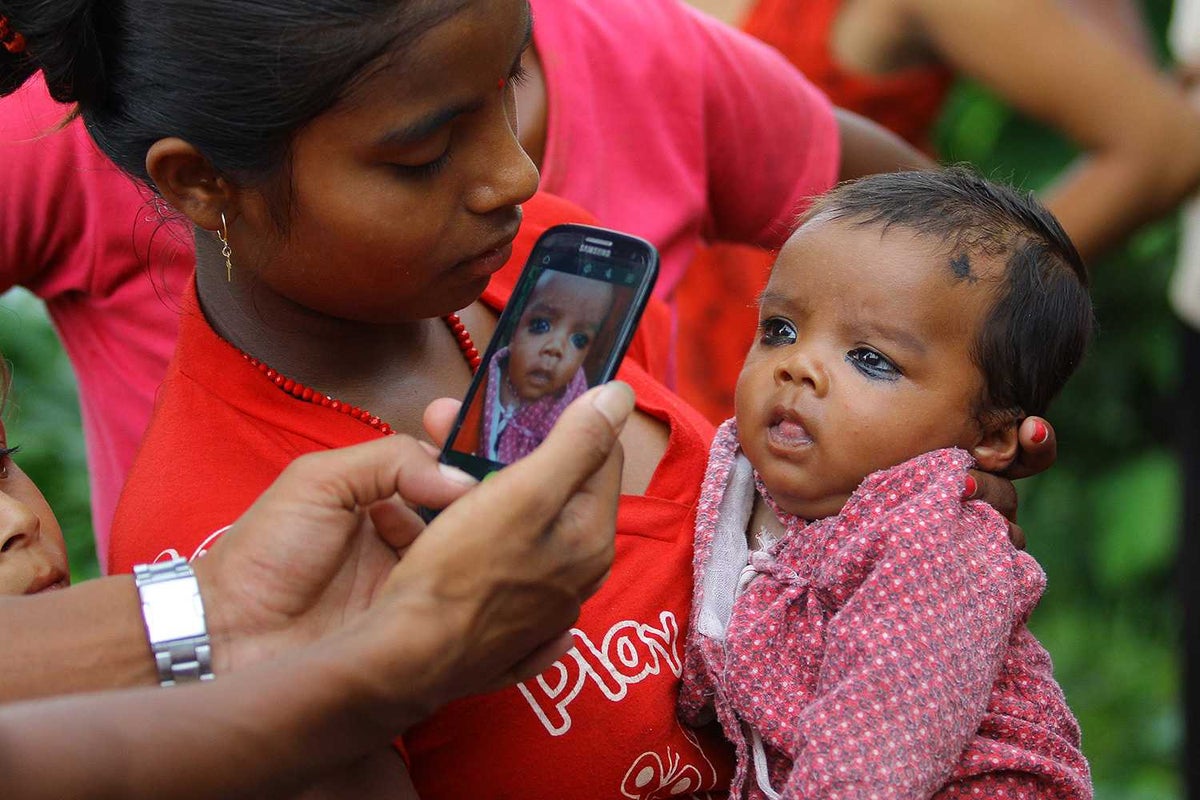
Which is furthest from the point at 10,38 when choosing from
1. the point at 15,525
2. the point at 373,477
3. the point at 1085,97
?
the point at 1085,97

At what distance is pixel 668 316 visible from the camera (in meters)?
2.46

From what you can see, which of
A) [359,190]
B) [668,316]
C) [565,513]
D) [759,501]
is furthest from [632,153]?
[565,513]

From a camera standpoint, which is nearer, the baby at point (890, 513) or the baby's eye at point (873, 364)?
the baby at point (890, 513)

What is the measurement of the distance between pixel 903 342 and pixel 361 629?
0.82 m

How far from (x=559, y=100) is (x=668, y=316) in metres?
0.45

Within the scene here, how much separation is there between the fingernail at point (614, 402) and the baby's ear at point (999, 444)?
2.04 feet

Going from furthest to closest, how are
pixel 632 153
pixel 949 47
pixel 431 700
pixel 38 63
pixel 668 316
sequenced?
pixel 949 47 → pixel 632 153 → pixel 668 316 → pixel 38 63 → pixel 431 700

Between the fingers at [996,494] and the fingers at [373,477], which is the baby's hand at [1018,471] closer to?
the fingers at [996,494]

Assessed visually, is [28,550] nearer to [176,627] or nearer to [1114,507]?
[176,627]

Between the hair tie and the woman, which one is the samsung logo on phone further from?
the hair tie

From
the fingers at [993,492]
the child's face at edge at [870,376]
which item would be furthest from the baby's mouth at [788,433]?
the fingers at [993,492]

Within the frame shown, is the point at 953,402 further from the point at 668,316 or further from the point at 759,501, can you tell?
the point at 668,316

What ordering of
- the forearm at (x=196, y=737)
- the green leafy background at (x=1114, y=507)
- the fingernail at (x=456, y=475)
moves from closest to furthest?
the forearm at (x=196, y=737)
the fingernail at (x=456, y=475)
the green leafy background at (x=1114, y=507)

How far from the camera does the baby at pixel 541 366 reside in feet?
5.09
